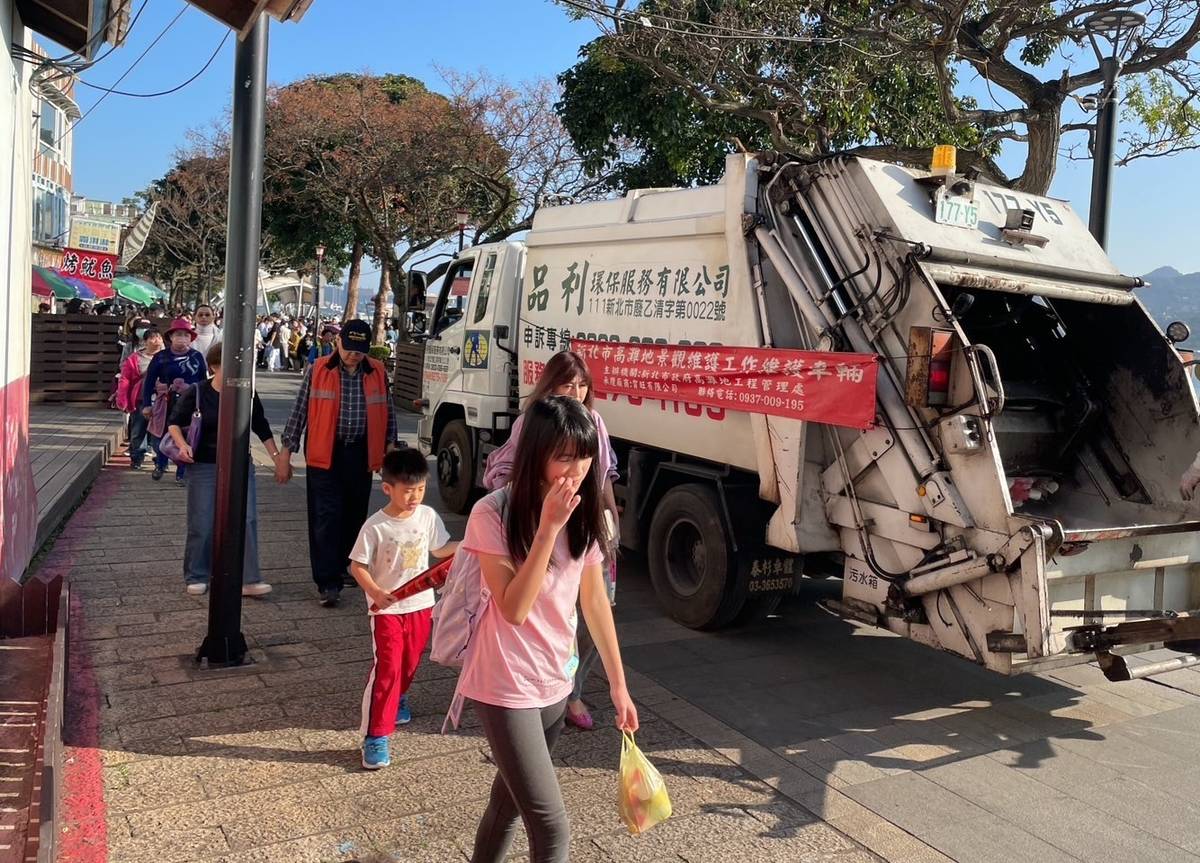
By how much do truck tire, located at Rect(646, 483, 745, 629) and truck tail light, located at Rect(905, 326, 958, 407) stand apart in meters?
1.63

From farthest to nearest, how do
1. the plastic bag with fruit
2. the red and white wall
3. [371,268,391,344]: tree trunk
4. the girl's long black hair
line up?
[371,268,391,344]: tree trunk → the red and white wall → the plastic bag with fruit → the girl's long black hair

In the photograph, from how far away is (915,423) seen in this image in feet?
15.8

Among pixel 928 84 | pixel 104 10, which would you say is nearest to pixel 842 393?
pixel 104 10

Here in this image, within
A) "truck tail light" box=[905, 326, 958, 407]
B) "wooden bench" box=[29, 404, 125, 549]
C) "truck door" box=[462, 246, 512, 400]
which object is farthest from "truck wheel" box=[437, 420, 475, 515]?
"truck tail light" box=[905, 326, 958, 407]

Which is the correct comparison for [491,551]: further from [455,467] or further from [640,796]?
[455,467]

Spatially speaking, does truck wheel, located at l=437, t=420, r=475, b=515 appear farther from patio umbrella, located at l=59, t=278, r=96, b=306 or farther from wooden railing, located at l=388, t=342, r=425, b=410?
patio umbrella, located at l=59, t=278, r=96, b=306

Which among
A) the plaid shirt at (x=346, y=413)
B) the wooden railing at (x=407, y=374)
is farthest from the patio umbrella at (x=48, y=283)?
the plaid shirt at (x=346, y=413)

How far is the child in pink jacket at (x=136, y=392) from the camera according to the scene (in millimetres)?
10680

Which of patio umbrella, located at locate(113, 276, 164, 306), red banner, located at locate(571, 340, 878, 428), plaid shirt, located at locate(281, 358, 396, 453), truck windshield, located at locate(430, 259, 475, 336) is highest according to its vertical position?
patio umbrella, located at locate(113, 276, 164, 306)

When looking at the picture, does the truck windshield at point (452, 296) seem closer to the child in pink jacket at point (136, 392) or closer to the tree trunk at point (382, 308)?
the child in pink jacket at point (136, 392)

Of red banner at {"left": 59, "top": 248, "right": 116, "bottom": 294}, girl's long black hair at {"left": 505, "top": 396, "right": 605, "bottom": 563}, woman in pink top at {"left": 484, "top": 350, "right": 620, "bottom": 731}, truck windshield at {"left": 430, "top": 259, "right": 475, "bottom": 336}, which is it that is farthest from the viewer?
red banner at {"left": 59, "top": 248, "right": 116, "bottom": 294}

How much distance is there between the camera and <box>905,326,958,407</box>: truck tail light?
4.64 m

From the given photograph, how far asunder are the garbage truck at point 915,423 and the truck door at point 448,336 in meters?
2.50

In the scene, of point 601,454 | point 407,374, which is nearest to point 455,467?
point 601,454
